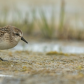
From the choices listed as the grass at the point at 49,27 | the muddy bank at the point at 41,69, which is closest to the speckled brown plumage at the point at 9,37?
the muddy bank at the point at 41,69

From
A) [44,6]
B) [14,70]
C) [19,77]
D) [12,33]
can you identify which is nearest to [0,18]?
[44,6]

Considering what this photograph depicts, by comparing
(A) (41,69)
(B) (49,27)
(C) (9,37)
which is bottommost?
(B) (49,27)

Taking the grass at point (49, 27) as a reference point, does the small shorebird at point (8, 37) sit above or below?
above

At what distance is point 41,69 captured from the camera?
465 centimetres

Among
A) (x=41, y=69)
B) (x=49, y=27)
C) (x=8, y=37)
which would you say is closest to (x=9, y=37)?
(x=8, y=37)

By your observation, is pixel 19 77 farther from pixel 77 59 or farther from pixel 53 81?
pixel 77 59

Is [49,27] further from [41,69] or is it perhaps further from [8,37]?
[41,69]

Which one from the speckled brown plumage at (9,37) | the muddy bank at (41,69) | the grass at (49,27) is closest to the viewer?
the muddy bank at (41,69)

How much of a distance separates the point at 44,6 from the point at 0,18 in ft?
13.3

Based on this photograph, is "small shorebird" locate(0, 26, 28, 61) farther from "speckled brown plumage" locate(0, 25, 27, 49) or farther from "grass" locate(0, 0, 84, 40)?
"grass" locate(0, 0, 84, 40)

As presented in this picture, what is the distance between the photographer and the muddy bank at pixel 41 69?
370 centimetres

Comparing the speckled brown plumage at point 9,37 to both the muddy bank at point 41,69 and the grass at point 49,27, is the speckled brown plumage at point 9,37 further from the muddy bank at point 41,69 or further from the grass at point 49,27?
the grass at point 49,27

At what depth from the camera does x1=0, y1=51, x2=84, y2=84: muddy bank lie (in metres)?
3.70

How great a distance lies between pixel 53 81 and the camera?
362 cm
